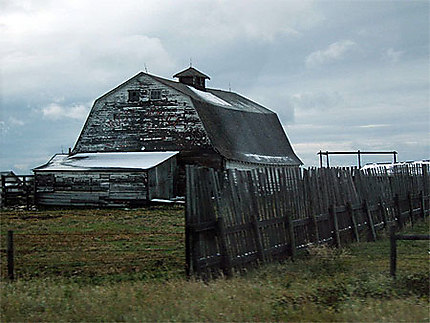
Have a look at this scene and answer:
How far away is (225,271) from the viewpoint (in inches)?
428

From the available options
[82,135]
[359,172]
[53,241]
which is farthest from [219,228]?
[82,135]

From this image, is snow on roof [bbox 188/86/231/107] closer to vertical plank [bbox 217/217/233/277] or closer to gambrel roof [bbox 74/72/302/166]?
gambrel roof [bbox 74/72/302/166]

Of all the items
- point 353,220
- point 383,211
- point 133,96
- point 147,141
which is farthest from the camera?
point 133,96

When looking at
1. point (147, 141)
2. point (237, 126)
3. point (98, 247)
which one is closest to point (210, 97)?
point (237, 126)

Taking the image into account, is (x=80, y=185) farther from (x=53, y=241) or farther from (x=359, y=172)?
(x=359, y=172)

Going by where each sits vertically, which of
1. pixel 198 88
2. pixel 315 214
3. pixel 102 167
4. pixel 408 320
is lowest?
pixel 408 320

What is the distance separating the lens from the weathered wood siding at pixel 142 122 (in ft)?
116

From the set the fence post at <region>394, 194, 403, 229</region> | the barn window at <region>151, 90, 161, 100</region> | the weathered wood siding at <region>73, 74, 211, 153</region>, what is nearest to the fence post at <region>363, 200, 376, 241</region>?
the fence post at <region>394, 194, 403, 229</region>

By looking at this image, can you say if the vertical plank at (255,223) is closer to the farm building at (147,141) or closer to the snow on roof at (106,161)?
the farm building at (147,141)

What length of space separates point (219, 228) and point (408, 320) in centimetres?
412

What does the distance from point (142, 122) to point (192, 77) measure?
32.0ft

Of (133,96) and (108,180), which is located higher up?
(133,96)

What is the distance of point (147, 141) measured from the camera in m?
35.9

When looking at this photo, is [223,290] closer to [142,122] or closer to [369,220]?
[369,220]
